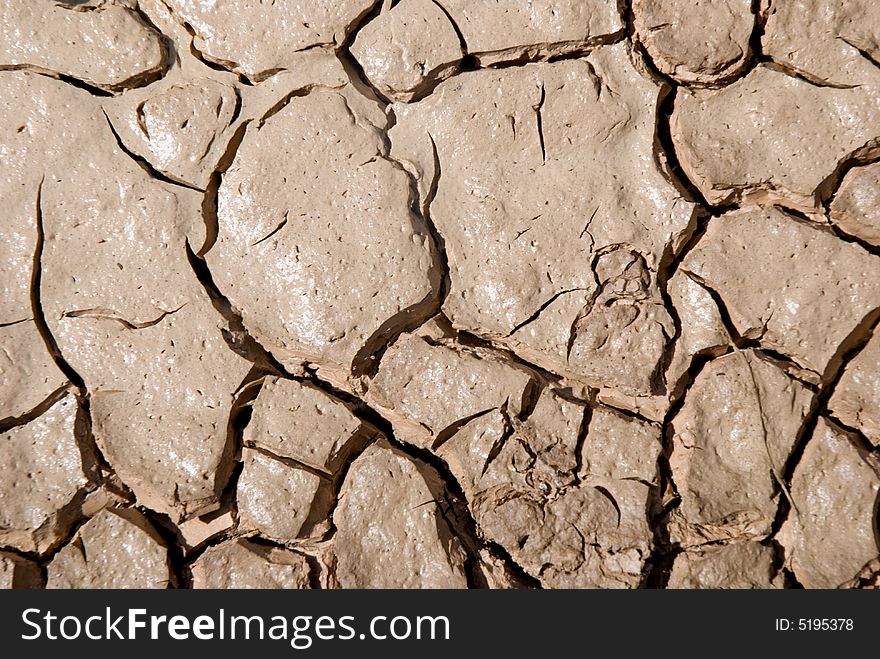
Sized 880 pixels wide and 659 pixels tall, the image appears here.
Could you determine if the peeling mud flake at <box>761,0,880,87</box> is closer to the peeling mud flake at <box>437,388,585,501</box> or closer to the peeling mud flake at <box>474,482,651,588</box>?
the peeling mud flake at <box>437,388,585,501</box>

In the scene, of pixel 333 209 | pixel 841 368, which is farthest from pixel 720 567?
pixel 333 209

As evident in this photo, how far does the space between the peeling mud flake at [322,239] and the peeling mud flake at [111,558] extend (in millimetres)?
630

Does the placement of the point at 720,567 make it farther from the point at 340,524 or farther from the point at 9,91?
the point at 9,91

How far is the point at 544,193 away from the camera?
1860 millimetres

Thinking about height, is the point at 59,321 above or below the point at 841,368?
above

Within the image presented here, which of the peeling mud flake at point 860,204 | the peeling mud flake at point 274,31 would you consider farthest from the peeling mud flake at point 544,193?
the peeling mud flake at point 860,204

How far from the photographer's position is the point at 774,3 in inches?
73.1

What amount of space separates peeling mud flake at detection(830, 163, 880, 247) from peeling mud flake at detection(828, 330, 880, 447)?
296mm

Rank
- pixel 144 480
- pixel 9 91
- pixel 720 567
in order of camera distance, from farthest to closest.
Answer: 1. pixel 9 91
2. pixel 144 480
3. pixel 720 567

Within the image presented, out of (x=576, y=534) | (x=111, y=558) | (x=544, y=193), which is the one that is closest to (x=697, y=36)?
(x=544, y=193)

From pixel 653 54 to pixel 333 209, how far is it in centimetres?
107

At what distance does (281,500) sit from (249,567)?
195 mm

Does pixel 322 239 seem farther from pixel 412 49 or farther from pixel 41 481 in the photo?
pixel 41 481

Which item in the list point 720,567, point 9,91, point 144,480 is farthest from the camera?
point 9,91
